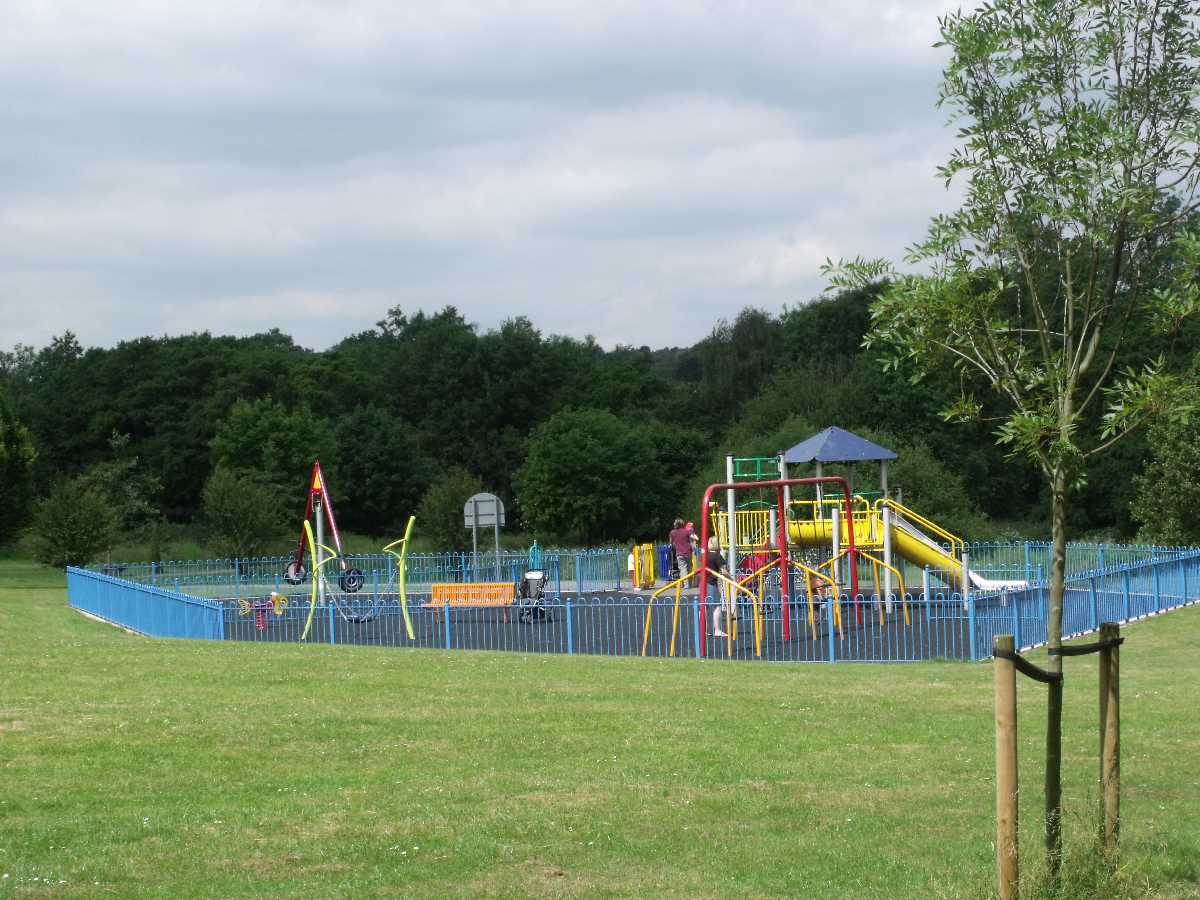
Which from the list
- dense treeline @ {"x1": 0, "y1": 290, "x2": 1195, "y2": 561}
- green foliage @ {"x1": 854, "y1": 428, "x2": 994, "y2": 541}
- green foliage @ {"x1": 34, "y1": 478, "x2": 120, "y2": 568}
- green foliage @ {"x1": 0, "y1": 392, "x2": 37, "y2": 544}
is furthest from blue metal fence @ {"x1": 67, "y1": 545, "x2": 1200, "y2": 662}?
green foliage @ {"x1": 0, "y1": 392, "x2": 37, "y2": 544}

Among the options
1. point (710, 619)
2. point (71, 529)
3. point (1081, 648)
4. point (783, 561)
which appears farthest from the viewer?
point (71, 529)

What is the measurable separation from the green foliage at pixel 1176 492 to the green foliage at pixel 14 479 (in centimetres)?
4172

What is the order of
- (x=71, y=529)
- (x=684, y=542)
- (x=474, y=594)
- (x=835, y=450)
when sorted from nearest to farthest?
(x=474, y=594) → (x=684, y=542) → (x=835, y=450) → (x=71, y=529)

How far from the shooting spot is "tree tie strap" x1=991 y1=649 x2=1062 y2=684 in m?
6.36

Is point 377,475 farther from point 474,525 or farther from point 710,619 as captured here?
point 710,619

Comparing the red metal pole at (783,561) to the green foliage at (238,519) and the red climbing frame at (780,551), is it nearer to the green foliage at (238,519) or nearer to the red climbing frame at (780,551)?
the red climbing frame at (780,551)

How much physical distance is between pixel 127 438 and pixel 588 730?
68.8m

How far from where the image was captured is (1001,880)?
652 cm

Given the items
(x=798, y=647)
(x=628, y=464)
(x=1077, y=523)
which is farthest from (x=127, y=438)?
(x=798, y=647)

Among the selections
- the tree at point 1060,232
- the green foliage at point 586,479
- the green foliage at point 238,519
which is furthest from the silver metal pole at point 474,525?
the tree at point 1060,232

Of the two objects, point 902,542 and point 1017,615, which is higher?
point 902,542

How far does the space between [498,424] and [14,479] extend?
37376 mm

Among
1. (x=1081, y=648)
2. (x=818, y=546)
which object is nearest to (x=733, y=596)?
(x=818, y=546)

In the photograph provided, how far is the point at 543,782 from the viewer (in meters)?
10.3
